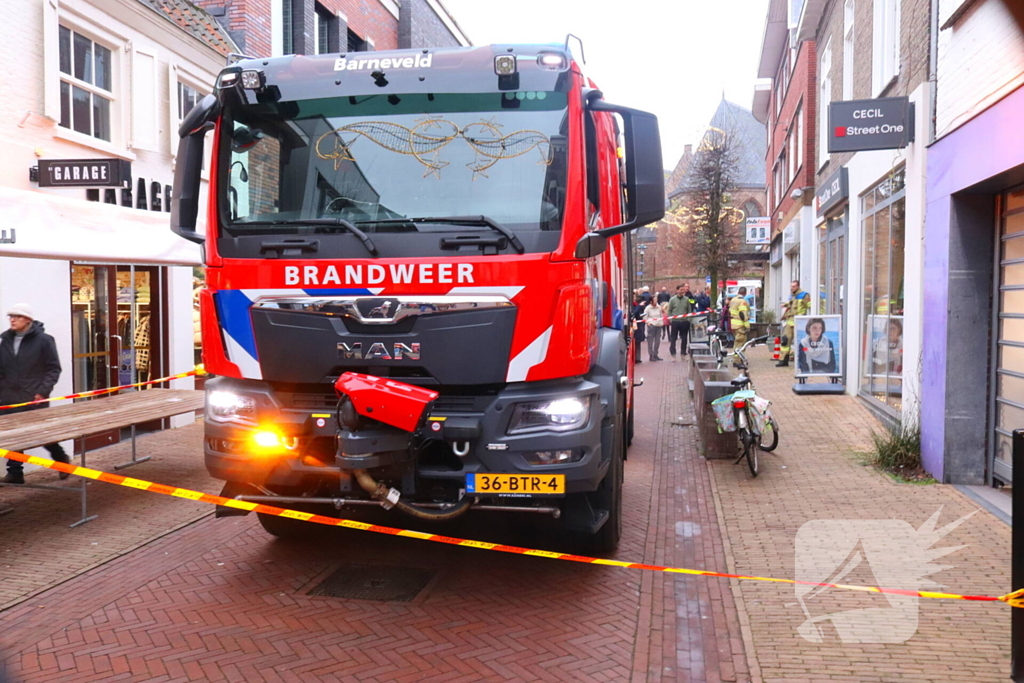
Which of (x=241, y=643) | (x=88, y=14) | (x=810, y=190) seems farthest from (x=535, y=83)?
(x=810, y=190)

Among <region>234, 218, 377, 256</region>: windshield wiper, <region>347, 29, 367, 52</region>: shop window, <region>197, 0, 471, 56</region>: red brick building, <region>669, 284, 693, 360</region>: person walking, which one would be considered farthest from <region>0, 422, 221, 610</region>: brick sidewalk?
<region>669, 284, 693, 360</region>: person walking

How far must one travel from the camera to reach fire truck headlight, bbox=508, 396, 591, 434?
15.5 ft

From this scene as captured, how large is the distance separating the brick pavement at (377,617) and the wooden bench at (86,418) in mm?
1151

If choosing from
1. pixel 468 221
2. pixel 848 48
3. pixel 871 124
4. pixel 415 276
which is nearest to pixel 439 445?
pixel 415 276

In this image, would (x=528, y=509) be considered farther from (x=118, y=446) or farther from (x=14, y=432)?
(x=118, y=446)

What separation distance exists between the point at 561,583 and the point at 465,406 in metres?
1.40

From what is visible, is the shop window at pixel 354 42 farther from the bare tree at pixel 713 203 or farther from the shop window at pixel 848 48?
the bare tree at pixel 713 203

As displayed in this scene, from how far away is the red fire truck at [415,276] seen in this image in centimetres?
469

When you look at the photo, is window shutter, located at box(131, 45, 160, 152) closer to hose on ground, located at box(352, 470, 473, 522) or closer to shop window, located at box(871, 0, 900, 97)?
hose on ground, located at box(352, 470, 473, 522)

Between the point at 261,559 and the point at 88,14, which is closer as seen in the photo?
the point at 261,559

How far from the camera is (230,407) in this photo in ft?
16.7

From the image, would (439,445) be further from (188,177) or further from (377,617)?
(188,177)

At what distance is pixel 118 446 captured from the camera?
33.6ft

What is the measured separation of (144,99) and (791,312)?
13.2m
